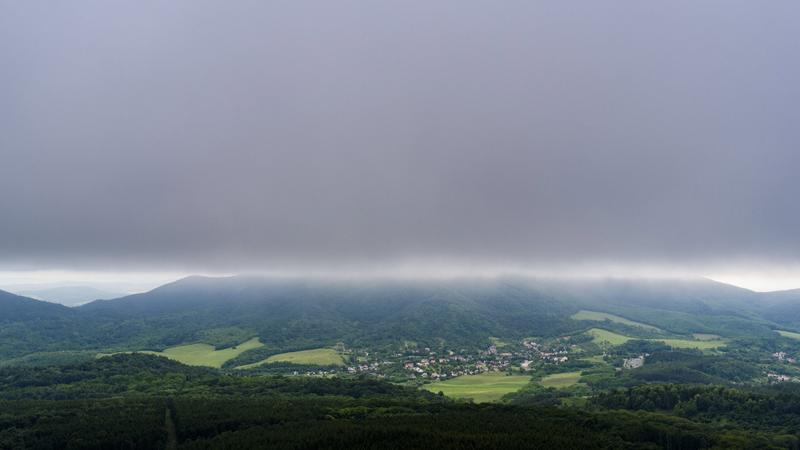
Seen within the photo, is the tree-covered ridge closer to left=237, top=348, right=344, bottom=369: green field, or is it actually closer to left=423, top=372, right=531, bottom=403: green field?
left=423, top=372, right=531, bottom=403: green field

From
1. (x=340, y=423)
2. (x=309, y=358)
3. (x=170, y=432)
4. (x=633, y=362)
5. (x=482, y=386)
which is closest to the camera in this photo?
(x=340, y=423)

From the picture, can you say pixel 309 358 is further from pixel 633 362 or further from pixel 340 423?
pixel 633 362

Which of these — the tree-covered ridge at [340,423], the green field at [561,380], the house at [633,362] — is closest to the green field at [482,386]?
the green field at [561,380]

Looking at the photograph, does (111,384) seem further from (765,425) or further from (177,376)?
(765,425)

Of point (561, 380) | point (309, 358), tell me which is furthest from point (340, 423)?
point (309, 358)

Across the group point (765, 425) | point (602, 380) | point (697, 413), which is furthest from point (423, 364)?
point (765, 425)
